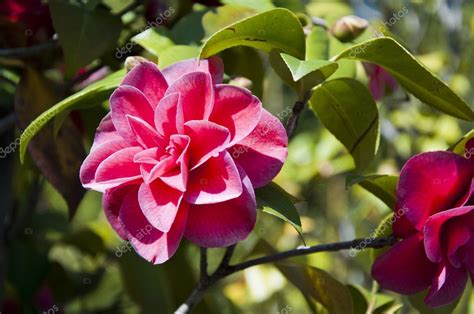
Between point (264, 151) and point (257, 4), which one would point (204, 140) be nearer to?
point (264, 151)

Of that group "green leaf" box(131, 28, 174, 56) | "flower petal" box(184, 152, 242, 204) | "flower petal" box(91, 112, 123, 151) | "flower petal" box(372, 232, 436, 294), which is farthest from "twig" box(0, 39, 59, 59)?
"flower petal" box(372, 232, 436, 294)

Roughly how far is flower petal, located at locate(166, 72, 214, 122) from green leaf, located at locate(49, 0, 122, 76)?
0.30 meters

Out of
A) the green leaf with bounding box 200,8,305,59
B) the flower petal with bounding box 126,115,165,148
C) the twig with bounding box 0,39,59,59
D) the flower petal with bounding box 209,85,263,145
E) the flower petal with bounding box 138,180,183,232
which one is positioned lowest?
the twig with bounding box 0,39,59,59

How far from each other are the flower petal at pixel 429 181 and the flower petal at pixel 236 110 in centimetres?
16

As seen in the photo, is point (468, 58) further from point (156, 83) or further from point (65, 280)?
point (156, 83)

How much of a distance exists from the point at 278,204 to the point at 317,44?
0.25 metres

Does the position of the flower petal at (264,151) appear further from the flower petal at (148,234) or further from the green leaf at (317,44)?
the green leaf at (317,44)

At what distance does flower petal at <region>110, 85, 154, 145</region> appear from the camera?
70cm

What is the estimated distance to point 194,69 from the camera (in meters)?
0.73

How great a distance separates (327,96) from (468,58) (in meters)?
1.61

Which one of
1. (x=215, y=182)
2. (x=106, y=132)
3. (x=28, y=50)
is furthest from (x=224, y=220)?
(x=28, y=50)

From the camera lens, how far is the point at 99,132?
734 mm

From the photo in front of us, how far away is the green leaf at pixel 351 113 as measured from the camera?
0.85 metres

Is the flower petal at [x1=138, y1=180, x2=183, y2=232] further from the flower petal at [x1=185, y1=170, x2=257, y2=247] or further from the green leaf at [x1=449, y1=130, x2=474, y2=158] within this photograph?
the green leaf at [x1=449, y1=130, x2=474, y2=158]
